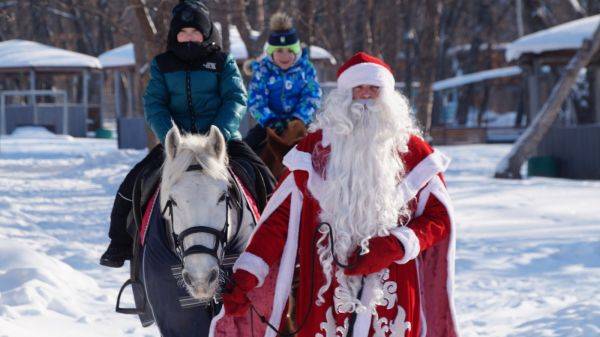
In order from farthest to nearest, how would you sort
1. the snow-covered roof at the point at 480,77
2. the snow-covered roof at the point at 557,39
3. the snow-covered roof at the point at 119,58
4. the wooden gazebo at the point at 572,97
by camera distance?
1. the snow-covered roof at the point at 480,77
2. the snow-covered roof at the point at 119,58
3. the snow-covered roof at the point at 557,39
4. the wooden gazebo at the point at 572,97

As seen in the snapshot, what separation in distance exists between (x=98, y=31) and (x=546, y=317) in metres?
44.9

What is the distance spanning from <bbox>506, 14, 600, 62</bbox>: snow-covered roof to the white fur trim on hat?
812 inches

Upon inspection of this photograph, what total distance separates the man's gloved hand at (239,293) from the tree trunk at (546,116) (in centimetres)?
1675

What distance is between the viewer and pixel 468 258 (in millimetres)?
10789

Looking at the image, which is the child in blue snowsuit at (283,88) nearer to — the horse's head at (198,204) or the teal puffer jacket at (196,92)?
the teal puffer jacket at (196,92)

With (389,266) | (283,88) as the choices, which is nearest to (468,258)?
(283,88)

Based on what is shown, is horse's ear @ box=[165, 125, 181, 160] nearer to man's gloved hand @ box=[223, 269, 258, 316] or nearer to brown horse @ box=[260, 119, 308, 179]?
man's gloved hand @ box=[223, 269, 258, 316]

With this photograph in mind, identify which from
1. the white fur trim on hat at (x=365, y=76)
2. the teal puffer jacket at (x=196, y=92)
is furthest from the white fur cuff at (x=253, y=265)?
the teal puffer jacket at (x=196, y=92)

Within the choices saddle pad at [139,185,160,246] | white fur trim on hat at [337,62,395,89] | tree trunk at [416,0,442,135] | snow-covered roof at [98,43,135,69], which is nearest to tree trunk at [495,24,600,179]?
tree trunk at [416,0,442,135]

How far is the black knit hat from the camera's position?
5594 millimetres

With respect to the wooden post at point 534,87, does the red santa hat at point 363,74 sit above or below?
above

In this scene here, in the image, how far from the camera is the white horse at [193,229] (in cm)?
396

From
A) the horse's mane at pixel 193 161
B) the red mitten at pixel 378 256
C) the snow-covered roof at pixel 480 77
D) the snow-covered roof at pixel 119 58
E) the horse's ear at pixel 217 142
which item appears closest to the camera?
the red mitten at pixel 378 256

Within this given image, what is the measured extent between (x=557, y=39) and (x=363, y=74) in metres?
21.0
